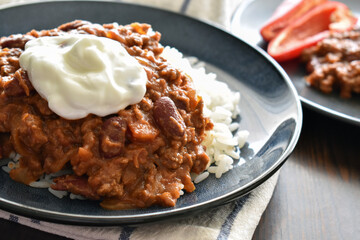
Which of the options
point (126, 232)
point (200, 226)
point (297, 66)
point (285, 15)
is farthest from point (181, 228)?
point (285, 15)

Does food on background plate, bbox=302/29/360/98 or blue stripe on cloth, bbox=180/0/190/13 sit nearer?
food on background plate, bbox=302/29/360/98

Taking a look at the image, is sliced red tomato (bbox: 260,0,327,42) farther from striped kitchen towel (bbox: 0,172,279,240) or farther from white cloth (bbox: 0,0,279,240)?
striped kitchen towel (bbox: 0,172,279,240)

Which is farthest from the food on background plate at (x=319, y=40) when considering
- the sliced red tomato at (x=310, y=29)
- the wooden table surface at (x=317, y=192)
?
the wooden table surface at (x=317, y=192)

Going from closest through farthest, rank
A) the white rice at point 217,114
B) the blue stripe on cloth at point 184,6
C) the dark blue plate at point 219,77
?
1. the dark blue plate at point 219,77
2. the white rice at point 217,114
3. the blue stripe on cloth at point 184,6

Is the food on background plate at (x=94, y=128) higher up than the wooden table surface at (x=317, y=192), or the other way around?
the food on background plate at (x=94, y=128)

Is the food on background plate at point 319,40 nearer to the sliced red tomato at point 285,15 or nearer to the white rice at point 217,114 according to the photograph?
the sliced red tomato at point 285,15

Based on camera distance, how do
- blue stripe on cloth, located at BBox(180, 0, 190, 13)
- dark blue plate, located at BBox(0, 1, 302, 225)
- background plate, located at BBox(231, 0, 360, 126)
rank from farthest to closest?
blue stripe on cloth, located at BBox(180, 0, 190, 13) < background plate, located at BBox(231, 0, 360, 126) < dark blue plate, located at BBox(0, 1, 302, 225)

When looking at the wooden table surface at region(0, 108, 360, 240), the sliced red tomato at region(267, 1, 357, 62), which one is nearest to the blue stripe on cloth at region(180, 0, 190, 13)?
the sliced red tomato at region(267, 1, 357, 62)
